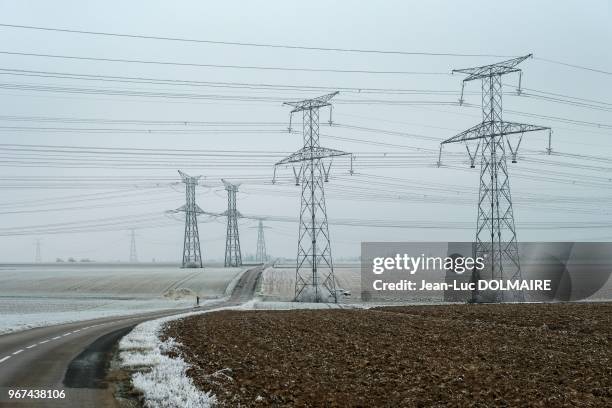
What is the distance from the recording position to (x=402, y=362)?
23.1m

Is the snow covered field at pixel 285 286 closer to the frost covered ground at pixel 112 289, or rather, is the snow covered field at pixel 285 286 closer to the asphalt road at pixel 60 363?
the frost covered ground at pixel 112 289

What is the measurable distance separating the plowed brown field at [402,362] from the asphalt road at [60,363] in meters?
3.31

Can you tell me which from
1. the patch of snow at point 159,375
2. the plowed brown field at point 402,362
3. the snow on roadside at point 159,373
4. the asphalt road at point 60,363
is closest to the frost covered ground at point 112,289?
the asphalt road at point 60,363

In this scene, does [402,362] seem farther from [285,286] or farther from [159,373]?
[285,286]

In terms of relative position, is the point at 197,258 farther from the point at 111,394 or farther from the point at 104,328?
the point at 111,394

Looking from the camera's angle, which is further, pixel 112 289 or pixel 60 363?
pixel 112 289

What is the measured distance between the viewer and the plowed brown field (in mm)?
16547

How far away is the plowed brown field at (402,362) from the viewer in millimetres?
16547

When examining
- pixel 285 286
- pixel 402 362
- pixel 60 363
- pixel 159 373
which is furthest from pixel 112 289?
pixel 402 362

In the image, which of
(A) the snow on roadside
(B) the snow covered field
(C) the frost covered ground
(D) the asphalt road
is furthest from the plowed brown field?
(B) the snow covered field

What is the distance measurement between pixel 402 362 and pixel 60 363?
1379cm

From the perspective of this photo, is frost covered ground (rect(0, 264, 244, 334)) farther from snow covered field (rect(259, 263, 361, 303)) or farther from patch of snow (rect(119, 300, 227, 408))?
patch of snow (rect(119, 300, 227, 408))

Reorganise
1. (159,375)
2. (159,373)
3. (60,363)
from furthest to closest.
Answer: (60,363) < (159,373) < (159,375)

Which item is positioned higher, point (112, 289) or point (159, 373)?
point (159, 373)
